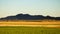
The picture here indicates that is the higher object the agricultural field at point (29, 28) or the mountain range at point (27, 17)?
the mountain range at point (27, 17)

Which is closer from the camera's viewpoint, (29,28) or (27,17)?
(29,28)

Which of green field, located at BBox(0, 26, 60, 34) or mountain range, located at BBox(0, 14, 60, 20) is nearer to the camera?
green field, located at BBox(0, 26, 60, 34)

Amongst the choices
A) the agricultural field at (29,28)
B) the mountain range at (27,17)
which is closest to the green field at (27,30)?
the agricultural field at (29,28)

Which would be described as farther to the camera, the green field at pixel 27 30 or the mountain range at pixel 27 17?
the mountain range at pixel 27 17

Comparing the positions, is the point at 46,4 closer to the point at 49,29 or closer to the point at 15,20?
the point at 49,29

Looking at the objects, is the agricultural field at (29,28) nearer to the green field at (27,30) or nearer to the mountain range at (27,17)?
the green field at (27,30)

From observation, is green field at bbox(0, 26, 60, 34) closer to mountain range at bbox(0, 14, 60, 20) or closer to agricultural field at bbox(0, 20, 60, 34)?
agricultural field at bbox(0, 20, 60, 34)

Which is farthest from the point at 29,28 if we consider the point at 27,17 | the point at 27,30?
the point at 27,17

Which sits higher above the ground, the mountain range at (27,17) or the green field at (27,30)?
the mountain range at (27,17)

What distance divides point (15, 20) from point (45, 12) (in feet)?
1.49

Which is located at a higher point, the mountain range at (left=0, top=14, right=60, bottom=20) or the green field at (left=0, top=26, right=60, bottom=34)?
the mountain range at (left=0, top=14, right=60, bottom=20)

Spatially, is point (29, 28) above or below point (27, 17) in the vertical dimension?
below

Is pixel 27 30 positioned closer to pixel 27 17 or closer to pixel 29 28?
pixel 29 28

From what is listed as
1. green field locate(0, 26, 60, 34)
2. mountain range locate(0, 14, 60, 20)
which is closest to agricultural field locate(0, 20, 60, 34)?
green field locate(0, 26, 60, 34)
